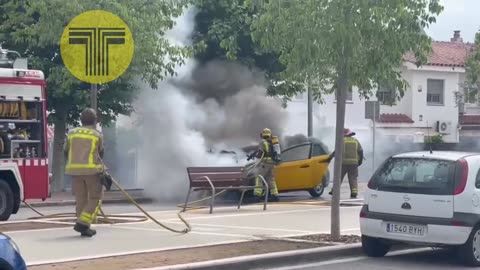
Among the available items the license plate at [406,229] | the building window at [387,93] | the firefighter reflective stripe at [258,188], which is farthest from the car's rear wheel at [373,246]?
the firefighter reflective stripe at [258,188]

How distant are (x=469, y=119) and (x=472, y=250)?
3663cm

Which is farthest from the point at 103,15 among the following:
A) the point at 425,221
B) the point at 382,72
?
the point at 425,221

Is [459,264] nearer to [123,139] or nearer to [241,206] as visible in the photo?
[241,206]

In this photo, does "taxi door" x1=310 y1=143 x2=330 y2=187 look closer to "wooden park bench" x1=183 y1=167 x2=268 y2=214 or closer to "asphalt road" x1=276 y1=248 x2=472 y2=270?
"wooden park bench" x1=183 y1=167 x2=268 y2=214

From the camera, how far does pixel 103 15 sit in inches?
630

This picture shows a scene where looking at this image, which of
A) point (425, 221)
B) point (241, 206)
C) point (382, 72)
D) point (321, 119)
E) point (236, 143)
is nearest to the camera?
point (425, 221)

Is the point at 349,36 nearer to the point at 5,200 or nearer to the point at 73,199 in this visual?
the point at 5,200

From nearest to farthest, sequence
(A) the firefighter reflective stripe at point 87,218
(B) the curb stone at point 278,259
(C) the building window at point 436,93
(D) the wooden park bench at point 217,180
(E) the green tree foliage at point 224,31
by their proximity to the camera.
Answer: (B) the curb stone at point 278,259 → (A) the firefighter reflective stripe at point 87,218 → (D) the wooden park bench at point 217,180 → (E) the green tree foliage at point 224,31 → (C) the building window at point 436,93

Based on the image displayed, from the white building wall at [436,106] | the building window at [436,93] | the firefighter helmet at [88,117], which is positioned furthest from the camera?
the building window at [436,93]

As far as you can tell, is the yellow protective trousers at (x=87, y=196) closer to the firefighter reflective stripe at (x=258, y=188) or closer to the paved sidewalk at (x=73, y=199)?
the firefighter reflective stripe at (x=258, y=188)

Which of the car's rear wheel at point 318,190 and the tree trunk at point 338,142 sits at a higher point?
the tree trunk at point 338,142

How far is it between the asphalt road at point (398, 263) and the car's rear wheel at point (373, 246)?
10 cm

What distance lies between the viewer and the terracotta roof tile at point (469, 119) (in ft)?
154

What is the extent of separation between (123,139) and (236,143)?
357cm
